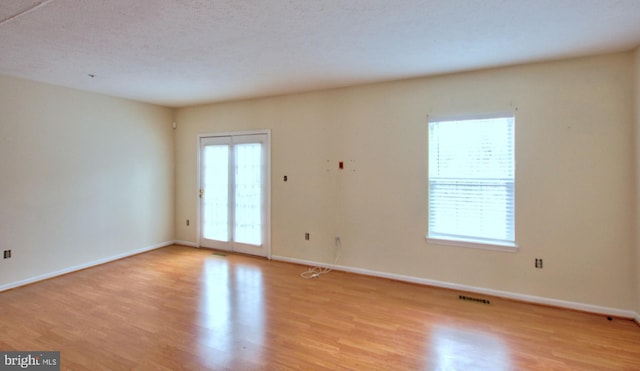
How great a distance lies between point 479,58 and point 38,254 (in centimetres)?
570

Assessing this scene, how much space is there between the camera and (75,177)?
13.7ft

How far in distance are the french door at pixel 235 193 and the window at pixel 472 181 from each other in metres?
2.53

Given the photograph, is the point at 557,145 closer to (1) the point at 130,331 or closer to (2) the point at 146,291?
(1) the point at 130,331

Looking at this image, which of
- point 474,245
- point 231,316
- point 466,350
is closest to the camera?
point 466,350

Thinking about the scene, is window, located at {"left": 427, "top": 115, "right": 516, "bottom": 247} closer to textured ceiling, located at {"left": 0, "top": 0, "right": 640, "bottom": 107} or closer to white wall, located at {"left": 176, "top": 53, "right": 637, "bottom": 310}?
white wall, located at {"left": 176, "top": 53, "right": 637, "bottom": 310}

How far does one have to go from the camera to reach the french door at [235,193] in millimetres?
4816

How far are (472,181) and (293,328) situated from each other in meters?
2.53

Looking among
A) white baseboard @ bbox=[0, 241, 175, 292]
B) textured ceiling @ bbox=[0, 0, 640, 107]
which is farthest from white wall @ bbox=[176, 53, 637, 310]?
white baseboard @ bbox=[0, 241, 175, 292]

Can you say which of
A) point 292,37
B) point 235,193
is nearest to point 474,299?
point 292,37

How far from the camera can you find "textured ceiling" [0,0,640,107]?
2.08 m

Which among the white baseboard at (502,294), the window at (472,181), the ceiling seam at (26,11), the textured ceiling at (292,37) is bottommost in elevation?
the white baseboard at (502,294)

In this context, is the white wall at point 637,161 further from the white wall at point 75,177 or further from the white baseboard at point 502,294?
the white wall at point 75,177

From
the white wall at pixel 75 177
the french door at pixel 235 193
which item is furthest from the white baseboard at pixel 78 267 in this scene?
the french door at pixel 235 193

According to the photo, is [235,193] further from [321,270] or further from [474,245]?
[474,245]
